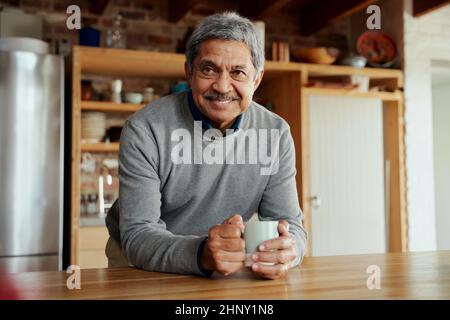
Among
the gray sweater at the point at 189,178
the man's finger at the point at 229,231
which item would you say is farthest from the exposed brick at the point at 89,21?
the man's finger at the point at 229,231

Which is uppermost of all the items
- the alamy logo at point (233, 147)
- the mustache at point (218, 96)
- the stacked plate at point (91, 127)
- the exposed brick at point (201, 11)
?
the exposed brick at point (201, 11)

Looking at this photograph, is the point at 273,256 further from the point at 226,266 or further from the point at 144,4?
the point at 144,4

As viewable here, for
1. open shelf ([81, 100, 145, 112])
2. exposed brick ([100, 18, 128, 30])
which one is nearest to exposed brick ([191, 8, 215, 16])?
exposed brick ([100, 18, 128, 30])

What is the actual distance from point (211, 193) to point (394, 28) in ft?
10.8

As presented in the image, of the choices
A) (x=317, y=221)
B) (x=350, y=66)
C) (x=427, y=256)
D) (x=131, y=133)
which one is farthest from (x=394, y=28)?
(x=131, y=133)

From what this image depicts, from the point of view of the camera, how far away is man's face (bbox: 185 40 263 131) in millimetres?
1428

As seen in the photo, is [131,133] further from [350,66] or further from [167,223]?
[350,66]

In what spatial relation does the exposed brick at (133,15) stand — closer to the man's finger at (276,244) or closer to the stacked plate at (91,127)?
the stacked plate at (91,127)

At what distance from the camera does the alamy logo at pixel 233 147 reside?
1.47 m

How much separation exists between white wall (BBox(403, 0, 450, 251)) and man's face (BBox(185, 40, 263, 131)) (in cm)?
299

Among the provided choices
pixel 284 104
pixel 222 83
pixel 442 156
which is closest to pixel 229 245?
pixel 222 83

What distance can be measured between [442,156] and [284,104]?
2.40 meters

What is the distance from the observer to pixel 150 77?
4.13m

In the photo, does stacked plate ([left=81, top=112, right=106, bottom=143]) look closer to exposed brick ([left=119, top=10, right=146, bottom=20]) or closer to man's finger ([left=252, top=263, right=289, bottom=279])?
exposed brick ([left=119, top=10, right=146, bottom=20])
